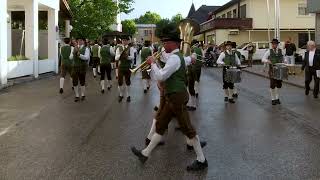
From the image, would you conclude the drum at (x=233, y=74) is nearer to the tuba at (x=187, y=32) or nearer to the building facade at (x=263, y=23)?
the tuba at (x=187, y=32)

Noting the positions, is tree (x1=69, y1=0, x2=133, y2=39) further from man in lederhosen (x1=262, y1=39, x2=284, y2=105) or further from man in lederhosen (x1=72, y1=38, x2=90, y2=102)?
man in lederhosen (x1=262, y1=39, x2=284, y2=105)

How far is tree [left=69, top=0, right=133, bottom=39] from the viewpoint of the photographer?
38.8 metres

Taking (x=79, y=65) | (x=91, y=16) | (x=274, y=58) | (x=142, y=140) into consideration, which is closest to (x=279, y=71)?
(x=274, y=58)

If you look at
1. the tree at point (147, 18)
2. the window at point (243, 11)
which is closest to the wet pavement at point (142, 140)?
the window at point (243, 11)

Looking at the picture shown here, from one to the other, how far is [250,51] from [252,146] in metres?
30.1

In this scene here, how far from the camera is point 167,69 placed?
688 centimetres

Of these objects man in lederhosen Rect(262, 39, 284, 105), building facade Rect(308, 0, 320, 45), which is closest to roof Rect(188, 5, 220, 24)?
building facade Rect(308, 0, 320, 45)

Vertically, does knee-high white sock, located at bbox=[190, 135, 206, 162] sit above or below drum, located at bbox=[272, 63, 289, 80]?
below

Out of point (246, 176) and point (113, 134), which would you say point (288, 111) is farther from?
point (246, 176)

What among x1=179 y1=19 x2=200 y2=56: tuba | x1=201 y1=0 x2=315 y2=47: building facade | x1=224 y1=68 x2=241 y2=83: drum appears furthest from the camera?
x1=201 y1=0 x2=315 y2=47: building facade

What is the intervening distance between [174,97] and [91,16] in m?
32.5

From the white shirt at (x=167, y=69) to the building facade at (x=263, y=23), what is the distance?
41.6 m

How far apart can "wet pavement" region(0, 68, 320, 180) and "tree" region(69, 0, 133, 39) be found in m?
23.5

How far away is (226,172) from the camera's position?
6855mm
